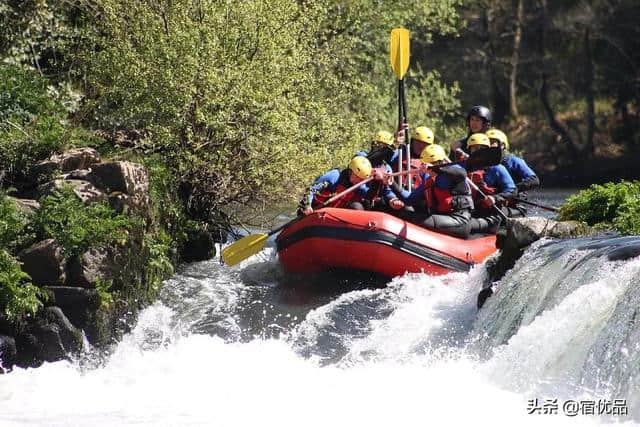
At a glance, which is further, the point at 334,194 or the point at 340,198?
the point at 334,194

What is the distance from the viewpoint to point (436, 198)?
12.8 metres

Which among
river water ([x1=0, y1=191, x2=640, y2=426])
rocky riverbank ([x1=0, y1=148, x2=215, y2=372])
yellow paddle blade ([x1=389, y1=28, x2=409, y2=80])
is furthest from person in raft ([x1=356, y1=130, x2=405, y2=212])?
rocky riverbank ([x1=0, y1=148, x2=215, y2=372])

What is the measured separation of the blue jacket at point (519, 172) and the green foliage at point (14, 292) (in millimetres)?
6654

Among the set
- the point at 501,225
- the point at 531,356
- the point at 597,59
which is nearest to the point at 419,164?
the point at 501,225

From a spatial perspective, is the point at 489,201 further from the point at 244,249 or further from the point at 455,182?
the point at 244,249

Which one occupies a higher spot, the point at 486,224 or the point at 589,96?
the point at 486,224

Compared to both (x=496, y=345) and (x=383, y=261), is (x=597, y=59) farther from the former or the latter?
(x=496, y=345)

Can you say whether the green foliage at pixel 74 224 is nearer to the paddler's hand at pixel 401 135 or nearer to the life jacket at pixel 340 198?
the life jacket at pixel 340 198

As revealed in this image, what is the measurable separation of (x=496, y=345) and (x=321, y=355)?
1.50 meters

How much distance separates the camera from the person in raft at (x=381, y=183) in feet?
42.7

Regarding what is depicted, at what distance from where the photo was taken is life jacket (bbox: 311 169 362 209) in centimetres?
1315

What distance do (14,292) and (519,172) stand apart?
697 centimetres

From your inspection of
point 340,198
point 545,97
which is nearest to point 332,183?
point 340,198

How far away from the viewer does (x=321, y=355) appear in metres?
10.1
